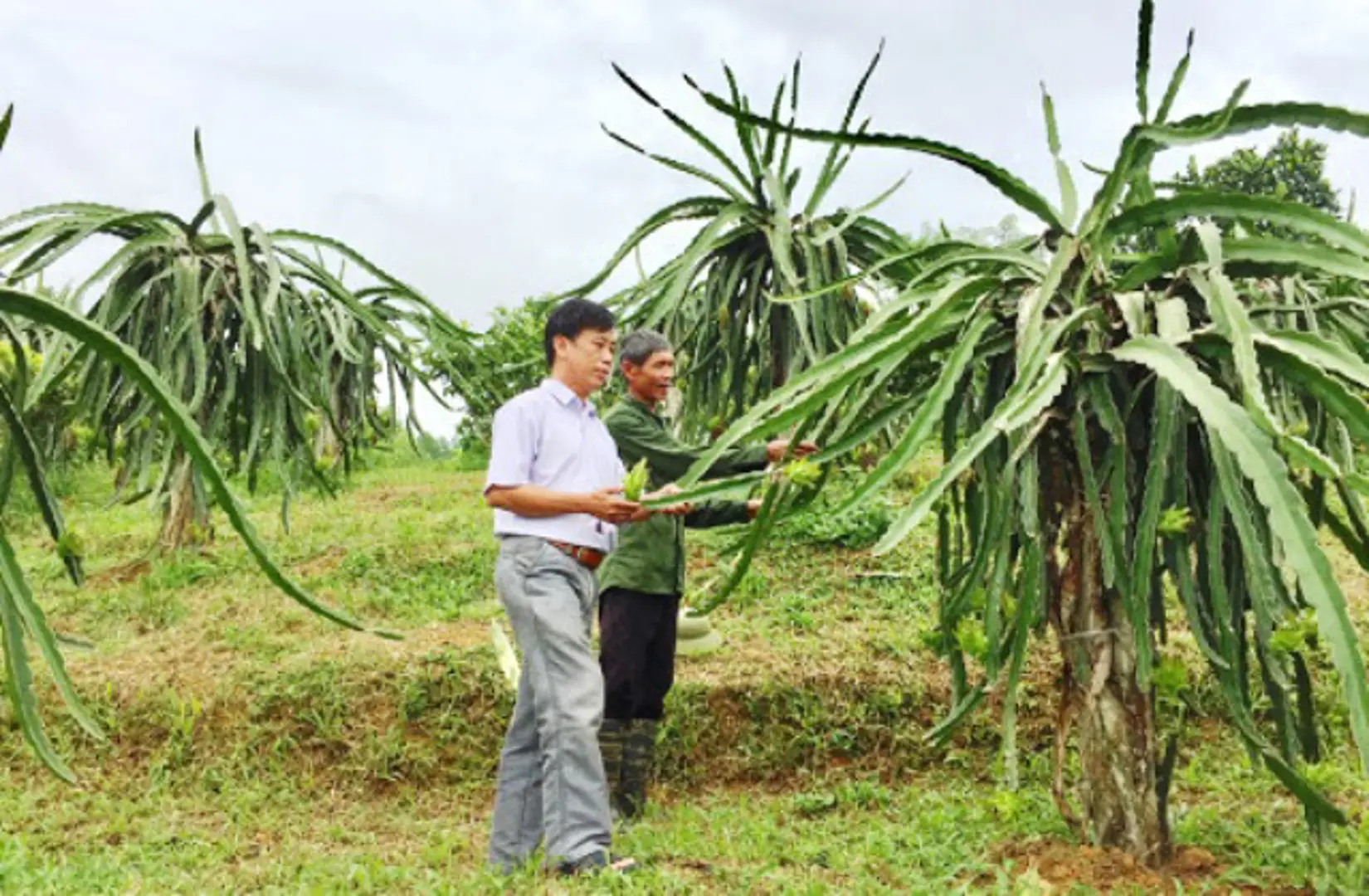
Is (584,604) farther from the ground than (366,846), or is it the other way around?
(584,604)

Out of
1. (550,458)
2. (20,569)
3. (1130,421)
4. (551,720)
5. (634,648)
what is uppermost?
(1130,421)

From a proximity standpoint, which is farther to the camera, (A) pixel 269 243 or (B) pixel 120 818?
(A) pixel 269 243

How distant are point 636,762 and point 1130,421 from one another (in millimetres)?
2204

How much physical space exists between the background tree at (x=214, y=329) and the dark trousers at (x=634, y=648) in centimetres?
196

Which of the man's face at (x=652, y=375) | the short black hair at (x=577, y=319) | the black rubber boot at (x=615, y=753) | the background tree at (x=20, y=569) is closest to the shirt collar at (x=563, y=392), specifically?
the short black hair at (x=577, y=319)

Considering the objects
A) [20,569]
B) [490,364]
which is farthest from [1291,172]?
[20,569]

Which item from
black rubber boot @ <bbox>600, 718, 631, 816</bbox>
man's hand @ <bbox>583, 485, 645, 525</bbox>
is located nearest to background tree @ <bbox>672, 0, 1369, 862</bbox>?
man's hand @ <bbox>583, 485, 645, 525</bbox>

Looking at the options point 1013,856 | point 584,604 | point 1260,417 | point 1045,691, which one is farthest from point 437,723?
point 1260,417

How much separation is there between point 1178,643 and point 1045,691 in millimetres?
560

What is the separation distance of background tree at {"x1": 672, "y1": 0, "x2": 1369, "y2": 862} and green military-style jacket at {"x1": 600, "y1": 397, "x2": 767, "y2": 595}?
120cm

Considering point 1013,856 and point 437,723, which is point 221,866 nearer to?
point 437,723

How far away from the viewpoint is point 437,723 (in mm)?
4824

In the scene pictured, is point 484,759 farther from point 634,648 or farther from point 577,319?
point 577,319

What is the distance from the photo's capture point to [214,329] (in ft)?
19.1
